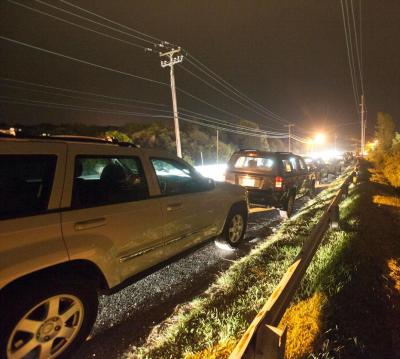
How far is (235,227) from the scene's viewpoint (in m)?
5.48

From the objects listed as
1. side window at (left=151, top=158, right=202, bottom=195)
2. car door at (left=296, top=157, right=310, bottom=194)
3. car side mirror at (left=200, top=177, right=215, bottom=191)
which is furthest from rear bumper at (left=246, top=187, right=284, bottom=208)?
side window at (left=151, top=158, right=202, bottom=195)

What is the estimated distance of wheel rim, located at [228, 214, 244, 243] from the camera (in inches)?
210

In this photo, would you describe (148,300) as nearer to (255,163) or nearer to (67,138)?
(67,138)

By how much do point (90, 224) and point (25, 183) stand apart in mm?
665

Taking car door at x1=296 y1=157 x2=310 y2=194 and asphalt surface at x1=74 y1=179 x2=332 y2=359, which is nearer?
asphalt surface at x1=74 y1=179 x2=332 y2=359

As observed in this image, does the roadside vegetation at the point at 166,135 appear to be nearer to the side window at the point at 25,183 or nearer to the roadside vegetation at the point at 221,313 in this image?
the roadside vegetation at the point at 221,313

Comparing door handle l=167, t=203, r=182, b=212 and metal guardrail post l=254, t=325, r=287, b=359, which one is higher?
door handle l=167, t=203, r=182, b=212

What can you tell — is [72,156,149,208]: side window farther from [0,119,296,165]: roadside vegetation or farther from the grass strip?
[0,119,296,165]: roadside vegetation

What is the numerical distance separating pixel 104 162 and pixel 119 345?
198cm

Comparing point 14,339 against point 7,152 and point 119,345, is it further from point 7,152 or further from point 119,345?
point 7,152

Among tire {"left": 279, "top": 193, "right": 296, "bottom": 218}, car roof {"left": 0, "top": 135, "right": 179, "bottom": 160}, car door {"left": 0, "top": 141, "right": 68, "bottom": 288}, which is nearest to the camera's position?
car door {"left": 0, "top": 141, "right": 68, "bottom": 288}

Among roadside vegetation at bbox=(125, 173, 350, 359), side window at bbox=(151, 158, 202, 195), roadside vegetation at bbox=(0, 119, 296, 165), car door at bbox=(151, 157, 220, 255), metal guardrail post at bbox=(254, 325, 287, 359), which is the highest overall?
Answer: roadside vegetation at bbox=(0, 119, 296, 165)

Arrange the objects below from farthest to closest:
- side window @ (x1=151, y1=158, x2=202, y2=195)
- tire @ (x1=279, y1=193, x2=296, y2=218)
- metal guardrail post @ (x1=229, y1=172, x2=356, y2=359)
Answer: tire @ (x1=279, y1=193, x2=296, y2=218) → side window @ (x1=151, y1=158, x2=202, y2=195) → metal guardrail post @ (x1=229, y1=172, x2=356, y2=359)

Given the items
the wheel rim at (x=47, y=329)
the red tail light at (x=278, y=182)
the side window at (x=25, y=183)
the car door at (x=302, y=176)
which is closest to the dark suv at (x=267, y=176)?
the red tail light at (x=278, y=182)
